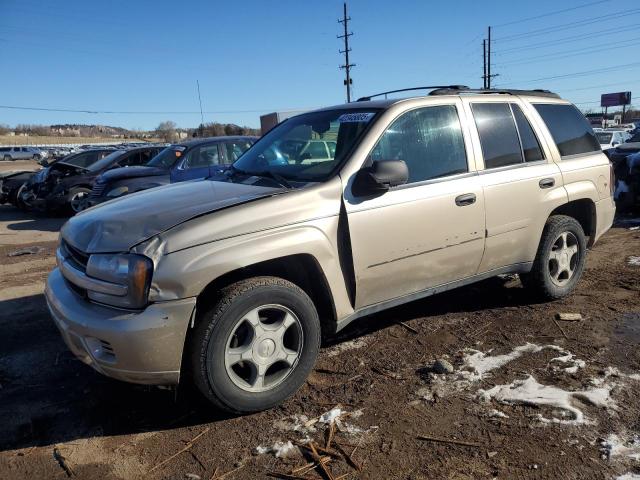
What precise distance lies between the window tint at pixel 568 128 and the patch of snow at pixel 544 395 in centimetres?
236

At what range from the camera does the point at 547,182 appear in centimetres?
444

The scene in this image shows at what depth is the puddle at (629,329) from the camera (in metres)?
3.99

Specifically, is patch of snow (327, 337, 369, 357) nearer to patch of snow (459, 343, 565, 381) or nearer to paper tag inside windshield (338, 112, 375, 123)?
patch of snow (459, 343, 565, 381)

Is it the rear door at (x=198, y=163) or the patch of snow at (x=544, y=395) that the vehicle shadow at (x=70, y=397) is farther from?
the rear door at (x=198, y=163)

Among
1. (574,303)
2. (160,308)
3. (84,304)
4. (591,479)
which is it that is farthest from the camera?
(574,303)

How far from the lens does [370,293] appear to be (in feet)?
11.4

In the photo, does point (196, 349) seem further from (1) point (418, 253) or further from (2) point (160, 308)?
(1) point (418, 253)

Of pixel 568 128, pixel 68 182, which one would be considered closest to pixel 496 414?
pixel 568 128

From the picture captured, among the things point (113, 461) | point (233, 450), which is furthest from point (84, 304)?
point (233, 450)

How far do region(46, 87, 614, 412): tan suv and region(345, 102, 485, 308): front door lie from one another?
1cm

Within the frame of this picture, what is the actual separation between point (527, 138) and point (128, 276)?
3514 millimetres

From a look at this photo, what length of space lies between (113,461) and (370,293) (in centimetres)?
182

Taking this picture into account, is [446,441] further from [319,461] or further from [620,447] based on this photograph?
[620,447]

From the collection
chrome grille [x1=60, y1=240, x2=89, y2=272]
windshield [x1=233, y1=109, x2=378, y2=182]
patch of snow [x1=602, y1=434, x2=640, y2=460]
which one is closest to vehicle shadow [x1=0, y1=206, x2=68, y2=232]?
windshield [x1=233, y1=109, x2=378, y2=182]
